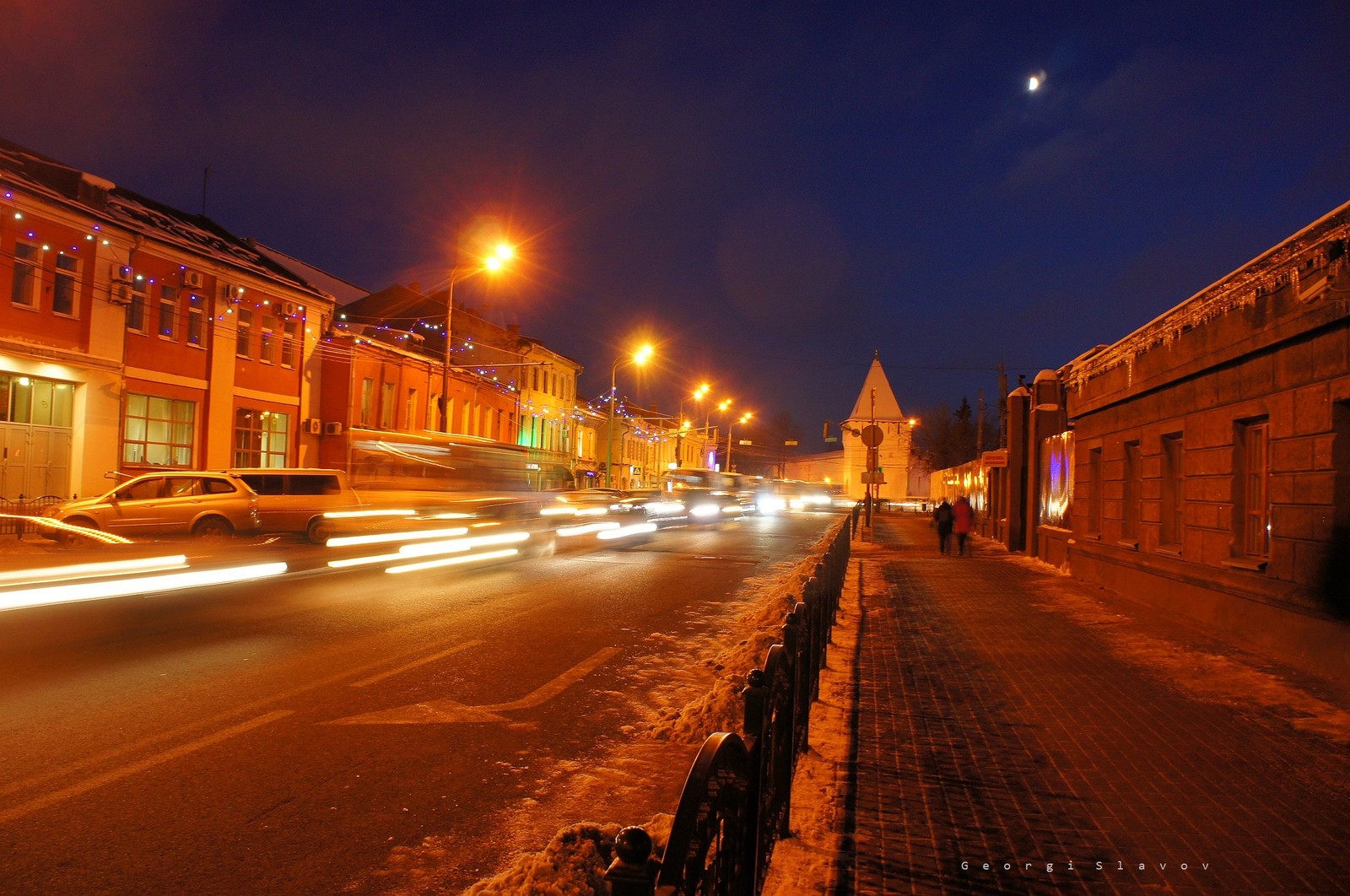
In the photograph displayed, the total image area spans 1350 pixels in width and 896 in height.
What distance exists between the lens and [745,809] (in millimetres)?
2939

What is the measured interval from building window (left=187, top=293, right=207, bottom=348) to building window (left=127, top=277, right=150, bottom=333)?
1628mm

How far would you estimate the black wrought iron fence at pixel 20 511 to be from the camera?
18.9 metres

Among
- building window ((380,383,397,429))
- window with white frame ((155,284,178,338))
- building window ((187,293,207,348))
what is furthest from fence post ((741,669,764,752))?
building window ((380,383,397,429))

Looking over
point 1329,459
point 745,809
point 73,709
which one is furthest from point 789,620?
Result: point 1329,459

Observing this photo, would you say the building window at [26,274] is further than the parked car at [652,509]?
No

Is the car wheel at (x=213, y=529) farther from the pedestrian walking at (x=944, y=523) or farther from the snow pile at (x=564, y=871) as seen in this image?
the snow pile at (x=564, y=871)

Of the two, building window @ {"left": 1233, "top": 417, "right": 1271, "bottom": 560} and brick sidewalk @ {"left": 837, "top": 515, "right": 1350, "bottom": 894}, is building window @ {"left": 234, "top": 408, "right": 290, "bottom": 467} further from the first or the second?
building window @ {"left": 1233, "top": 417, "right": 1271, "bottom": 560}

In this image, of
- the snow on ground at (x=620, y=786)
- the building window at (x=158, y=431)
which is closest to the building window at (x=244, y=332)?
the building window at (x=158, y=431)

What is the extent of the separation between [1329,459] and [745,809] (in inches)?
308

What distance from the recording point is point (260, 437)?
31.0 m

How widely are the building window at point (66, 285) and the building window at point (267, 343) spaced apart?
727 cm

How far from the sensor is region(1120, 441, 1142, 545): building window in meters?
14.4

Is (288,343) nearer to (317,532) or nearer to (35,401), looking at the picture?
(35,401)

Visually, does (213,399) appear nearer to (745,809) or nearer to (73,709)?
(73,709)
